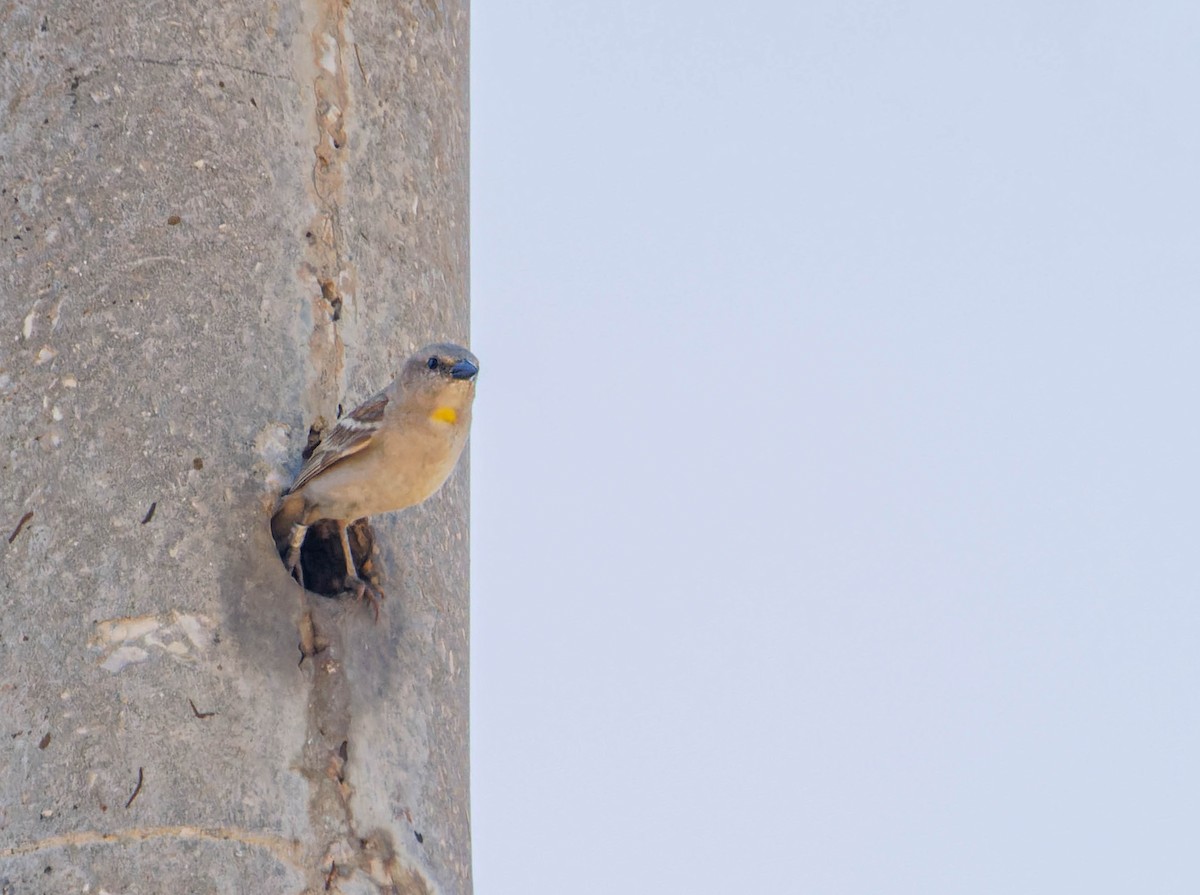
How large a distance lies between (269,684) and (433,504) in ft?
2.45

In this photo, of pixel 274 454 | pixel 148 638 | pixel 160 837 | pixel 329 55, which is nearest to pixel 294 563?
pixel 274 454

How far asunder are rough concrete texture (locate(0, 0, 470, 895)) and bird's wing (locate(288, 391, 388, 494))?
0.21 ft

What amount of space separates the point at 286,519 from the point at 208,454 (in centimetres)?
24

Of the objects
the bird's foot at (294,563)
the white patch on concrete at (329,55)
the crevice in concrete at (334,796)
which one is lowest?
the crevice in concrete at (334,796)

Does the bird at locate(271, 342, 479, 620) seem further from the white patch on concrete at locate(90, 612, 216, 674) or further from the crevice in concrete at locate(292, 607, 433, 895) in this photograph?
the white patch on concrete at locate(90, 612, 216, 674)

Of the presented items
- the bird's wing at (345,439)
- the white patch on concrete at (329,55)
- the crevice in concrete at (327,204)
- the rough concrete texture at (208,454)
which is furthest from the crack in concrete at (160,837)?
the white patch on concrete at (329,55)

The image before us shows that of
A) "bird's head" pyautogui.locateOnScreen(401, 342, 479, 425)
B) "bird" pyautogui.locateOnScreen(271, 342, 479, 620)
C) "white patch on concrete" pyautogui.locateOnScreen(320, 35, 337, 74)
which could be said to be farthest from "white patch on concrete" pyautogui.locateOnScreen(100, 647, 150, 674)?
"white patch on concrete" pyautogui.locateOnScreen(320, 35, 337, 74)

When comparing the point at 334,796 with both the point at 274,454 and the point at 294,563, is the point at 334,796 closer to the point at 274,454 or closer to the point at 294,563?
the point at 294,563

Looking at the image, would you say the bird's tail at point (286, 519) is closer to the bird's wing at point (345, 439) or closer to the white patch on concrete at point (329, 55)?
the bird's wing at point (345, 439)

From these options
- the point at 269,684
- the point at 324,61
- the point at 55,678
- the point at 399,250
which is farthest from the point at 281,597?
the point at 324,61

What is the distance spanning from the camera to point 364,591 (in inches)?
161

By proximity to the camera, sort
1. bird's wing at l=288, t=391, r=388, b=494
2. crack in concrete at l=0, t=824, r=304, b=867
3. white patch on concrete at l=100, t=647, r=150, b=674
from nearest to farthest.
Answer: crack in concrete at l=0, t=824, r=304, b=867
white patch on concrete at l=100, t=647, r=150, b=674
bird's wing at l=288, t=391, r=388, b=494

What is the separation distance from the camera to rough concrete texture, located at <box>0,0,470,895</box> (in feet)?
11.9

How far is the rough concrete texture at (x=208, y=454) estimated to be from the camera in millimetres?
3633
